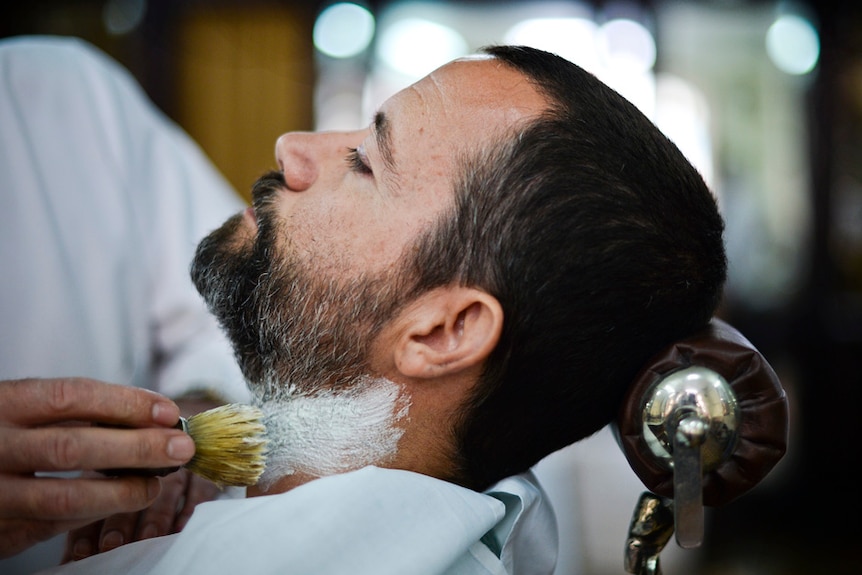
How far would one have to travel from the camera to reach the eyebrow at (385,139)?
4.22 feet

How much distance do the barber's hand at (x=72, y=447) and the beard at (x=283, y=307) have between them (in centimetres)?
29

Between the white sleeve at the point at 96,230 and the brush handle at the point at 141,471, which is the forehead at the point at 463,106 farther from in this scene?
the white sleeve at the point at 96,230

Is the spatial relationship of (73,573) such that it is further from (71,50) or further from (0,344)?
(71,50)

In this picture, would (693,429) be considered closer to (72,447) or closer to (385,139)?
(385,139)

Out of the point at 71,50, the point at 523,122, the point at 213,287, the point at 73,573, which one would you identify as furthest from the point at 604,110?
the point at 71,50

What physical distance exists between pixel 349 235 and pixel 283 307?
0.17 meters

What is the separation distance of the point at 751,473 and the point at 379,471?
0.57m

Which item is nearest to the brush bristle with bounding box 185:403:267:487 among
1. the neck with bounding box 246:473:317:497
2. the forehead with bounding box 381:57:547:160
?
the neck with bounding box 246:473:317:497

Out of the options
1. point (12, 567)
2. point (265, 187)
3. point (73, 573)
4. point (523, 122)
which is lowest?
point (12, 567)

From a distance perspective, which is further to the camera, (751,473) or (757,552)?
(757,552)

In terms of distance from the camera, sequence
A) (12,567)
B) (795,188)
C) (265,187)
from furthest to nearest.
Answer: (795,188), (12,567), (265,187)

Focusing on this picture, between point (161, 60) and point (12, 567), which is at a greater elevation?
point (161, 60)

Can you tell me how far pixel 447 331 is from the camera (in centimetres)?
124

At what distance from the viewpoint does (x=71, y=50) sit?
198 cm
